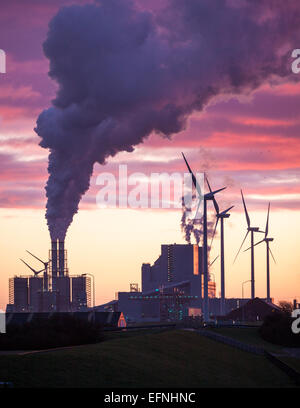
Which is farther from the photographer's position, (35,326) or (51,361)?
(35,326)

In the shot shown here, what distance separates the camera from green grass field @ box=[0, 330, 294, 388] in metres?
53.7

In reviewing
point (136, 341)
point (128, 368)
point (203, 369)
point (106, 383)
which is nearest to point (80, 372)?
point (106, 383)

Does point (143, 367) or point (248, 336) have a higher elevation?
point (143, 367)

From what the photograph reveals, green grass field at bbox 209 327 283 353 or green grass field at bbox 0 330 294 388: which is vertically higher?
green grass field at bbox 0 330 294 388

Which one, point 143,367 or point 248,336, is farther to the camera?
point 248,336

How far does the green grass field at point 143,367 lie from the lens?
176 feet

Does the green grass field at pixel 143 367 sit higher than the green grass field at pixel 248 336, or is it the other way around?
the green grass field at pixel 143 367

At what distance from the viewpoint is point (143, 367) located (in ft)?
209

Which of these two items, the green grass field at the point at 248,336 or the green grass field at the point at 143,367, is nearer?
the green grass field at the point at 143,367

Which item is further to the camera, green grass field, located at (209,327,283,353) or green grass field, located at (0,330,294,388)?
green grass field, located at (209,327,283,353)
